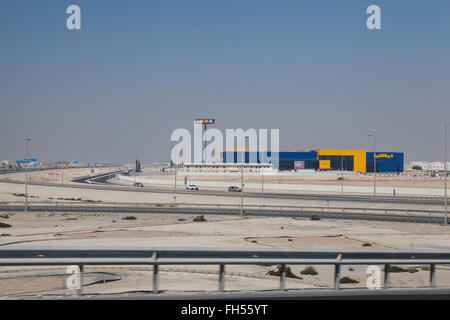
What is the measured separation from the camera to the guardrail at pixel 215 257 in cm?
816

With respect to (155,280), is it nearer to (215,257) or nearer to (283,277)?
(215,257)

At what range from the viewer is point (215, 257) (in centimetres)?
854

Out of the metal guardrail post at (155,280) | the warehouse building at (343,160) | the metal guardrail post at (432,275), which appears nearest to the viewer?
the metal guardrail post at (155,280)

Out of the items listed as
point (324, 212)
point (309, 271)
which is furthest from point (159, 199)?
point (309, 271)

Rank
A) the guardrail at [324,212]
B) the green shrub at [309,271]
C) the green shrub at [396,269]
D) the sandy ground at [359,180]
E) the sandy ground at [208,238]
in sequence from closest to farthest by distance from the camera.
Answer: the sandy ground at [208,238]
the green shrub at [396,269]
the green shrub at [309,271]
the guardrail at [324,212]
the sandy ground at [359,180]

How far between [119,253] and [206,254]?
4.62 ft

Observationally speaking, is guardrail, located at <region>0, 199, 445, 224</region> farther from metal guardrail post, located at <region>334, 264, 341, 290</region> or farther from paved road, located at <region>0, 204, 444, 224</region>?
metal guardrail post, located at <region>334, 264, 341, 290</region>

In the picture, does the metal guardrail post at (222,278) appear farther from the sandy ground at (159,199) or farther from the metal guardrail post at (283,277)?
the sandy ground at (159,199)

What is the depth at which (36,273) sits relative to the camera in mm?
8891

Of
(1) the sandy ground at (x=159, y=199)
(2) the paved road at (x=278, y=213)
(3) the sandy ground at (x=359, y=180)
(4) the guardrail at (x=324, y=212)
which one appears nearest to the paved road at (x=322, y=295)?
(2) the paved road at (x=278, y=213)

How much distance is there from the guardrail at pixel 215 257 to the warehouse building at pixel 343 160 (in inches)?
6545

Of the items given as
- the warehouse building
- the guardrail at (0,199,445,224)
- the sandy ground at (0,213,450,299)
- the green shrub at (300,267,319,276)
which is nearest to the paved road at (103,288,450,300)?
the sandy ground at (0,213,450,299)
